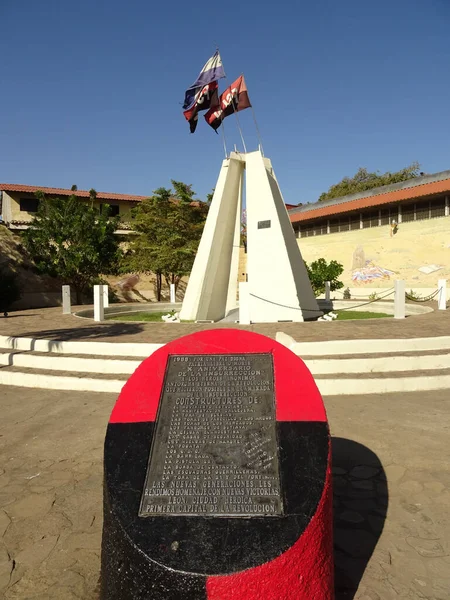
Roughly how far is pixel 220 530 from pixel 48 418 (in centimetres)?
376

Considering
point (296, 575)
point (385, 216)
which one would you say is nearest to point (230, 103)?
point (296, 575)

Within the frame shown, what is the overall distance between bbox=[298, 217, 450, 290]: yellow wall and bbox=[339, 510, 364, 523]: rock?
18.5m

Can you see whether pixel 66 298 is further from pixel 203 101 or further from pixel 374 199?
pixel 374 199

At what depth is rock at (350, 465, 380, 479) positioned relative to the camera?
3406 millimetres

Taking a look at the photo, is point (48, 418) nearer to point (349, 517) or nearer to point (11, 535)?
point (11, 535)

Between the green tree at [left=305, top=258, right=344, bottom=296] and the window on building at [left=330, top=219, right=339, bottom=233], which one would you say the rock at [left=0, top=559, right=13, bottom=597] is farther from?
the window on building at [left=330, top=219, right=339, bottom=233]

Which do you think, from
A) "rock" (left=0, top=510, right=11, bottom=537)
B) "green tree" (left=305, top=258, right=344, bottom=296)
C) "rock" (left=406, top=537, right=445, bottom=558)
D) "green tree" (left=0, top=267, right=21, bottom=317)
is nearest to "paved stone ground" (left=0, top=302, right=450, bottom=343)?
"rock" (left=0, top=510, right=11, bottom=537)

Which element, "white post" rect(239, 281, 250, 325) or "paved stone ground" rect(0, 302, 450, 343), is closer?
"paved stone ground" rect(0, 302, 450, 343)

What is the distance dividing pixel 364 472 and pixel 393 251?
1940 centimetres

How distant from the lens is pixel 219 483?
2.07m

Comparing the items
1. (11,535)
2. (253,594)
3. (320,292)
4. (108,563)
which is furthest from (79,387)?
(320,292)

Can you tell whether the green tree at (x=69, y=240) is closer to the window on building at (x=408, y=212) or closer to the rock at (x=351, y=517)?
the window on building at (x=408, y=212)

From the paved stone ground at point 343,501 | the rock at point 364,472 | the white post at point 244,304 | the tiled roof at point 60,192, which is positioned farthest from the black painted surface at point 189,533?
the tiled roof at point 60,192

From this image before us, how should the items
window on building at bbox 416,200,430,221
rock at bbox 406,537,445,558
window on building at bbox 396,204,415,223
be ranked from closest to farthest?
rock at bbox 406,537,445,558 < window on building at bbox 416,200,430,221 < window on building at bbox 396,204,415,223
